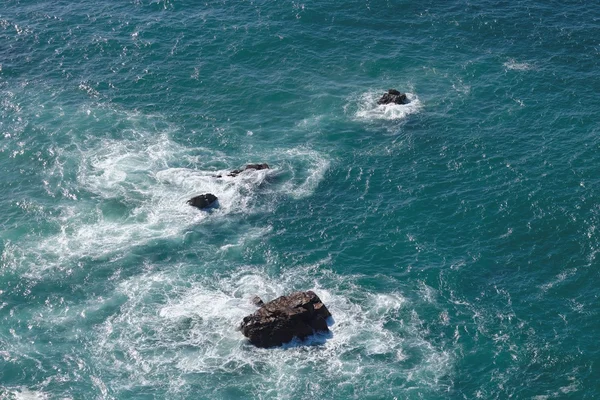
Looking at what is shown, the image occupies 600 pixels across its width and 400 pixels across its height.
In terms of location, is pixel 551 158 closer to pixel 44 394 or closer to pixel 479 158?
pixel 479 158

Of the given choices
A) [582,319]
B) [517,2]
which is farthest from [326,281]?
[517,2]

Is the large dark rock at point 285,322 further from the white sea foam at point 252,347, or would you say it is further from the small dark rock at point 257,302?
the small dark rock at point 257,302

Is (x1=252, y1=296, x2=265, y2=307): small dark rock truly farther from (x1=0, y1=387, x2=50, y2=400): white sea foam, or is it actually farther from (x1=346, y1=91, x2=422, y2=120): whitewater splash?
(x1=346, y1=91, x2=422, y2=120): whitewater splash

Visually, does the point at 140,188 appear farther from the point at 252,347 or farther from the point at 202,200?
the point at 252,347

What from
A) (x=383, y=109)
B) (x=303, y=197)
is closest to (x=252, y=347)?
(x=303, y=197)

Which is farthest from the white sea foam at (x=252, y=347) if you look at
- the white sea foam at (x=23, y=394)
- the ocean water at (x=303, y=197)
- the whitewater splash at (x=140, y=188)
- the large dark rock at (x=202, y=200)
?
the large dark rock at (x=202, y=200)
